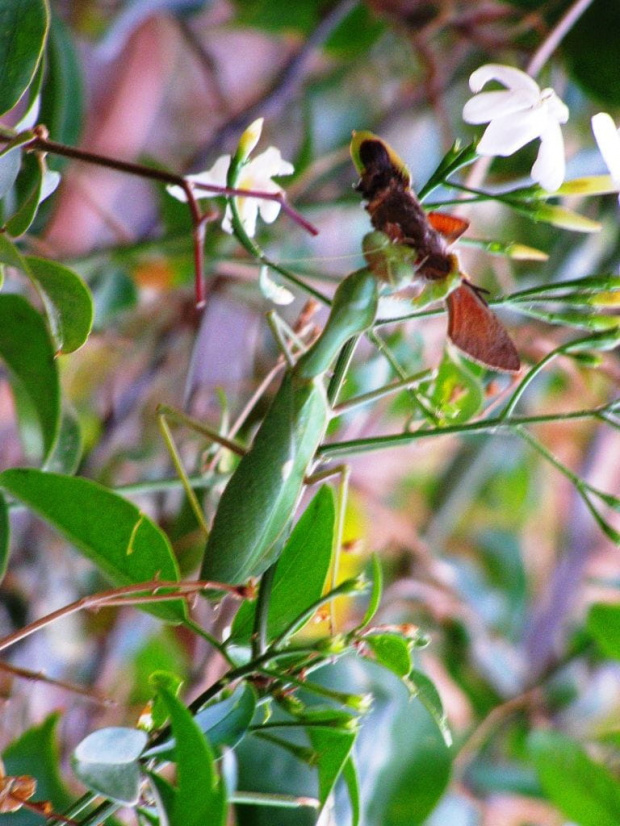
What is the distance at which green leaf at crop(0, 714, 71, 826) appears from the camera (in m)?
0.50

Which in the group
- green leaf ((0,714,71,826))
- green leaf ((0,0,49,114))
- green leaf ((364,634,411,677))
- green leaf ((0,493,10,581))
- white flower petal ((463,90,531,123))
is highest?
green leaf ((0,0,49,114))

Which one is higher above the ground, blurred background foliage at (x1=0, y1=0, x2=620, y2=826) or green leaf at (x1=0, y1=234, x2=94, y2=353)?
green leaf at (x1=0, y1=234, x2=94, y2=353)

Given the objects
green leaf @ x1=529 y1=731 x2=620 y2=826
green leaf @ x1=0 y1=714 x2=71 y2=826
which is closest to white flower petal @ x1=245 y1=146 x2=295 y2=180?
green leaf @ x1=0 y1=714 x2=71 y2=826

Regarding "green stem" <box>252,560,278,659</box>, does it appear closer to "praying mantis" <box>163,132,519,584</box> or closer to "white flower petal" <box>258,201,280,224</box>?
"praying mantis" <box>163,132,519,584</box>

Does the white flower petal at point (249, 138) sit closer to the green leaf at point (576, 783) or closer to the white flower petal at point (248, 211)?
the white flower petal at point (248, 211)

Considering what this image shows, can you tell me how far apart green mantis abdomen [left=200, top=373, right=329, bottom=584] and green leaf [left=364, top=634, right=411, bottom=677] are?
0.20 feet

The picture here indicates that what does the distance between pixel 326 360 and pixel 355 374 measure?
0.24 m

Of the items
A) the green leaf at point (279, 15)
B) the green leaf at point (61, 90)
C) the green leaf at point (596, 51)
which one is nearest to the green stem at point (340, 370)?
the green leaf at point (61, 90)

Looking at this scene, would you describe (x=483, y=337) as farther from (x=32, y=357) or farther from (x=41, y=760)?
(x=41, y=760)

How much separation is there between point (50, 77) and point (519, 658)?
2.91ft

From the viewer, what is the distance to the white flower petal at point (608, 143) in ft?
1.14

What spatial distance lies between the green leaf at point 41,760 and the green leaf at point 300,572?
20cm

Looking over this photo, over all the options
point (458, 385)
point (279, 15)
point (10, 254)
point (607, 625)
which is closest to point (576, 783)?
point (607, 625)

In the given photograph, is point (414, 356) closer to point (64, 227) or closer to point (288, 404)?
point (288, 404)
